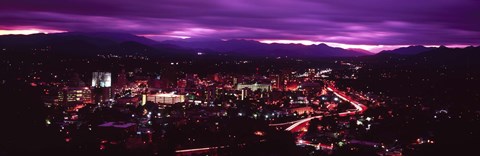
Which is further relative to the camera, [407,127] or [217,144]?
[407,127]

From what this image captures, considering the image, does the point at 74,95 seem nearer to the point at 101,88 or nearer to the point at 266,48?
the point at 101,88

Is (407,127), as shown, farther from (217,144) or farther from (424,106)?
(424,106)

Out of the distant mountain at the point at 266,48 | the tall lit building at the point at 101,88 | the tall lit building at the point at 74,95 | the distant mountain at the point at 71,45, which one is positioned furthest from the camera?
the distant mountain at the point at 266,48

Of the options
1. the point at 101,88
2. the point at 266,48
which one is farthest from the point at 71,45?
the point at 266,48

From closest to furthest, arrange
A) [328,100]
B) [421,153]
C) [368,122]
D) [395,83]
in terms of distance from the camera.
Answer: [421,153] < [368,122] < [328,100] < [395,83]

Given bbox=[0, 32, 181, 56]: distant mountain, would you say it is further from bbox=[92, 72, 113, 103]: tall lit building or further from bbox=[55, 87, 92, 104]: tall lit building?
bbox=[55, 87, 92, 104]: tall lit building

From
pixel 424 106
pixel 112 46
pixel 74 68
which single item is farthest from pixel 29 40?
pixel 424 106

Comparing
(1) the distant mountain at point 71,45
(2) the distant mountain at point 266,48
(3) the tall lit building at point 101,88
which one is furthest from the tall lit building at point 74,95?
(2) the distant mountain at point 266,48

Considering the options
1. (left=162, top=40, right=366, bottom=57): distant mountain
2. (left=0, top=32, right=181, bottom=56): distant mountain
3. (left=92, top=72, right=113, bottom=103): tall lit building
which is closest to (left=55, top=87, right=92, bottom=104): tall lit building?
(left=92, top=72, right=113, bottom=103): tall lit building

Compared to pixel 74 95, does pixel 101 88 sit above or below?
above

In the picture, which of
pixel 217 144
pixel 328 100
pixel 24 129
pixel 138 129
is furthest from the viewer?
pixel 328 100

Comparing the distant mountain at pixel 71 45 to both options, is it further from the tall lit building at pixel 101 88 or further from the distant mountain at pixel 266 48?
the distant mountain at pixel 266 48
